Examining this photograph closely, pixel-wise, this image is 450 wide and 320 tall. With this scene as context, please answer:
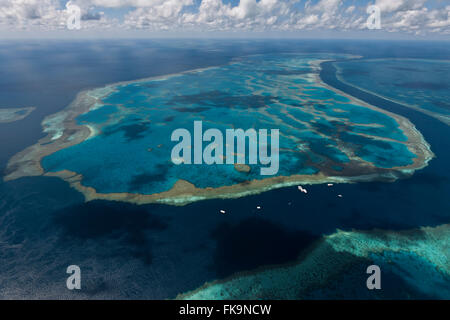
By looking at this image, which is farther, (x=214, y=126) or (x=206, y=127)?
(x=214, y=126)

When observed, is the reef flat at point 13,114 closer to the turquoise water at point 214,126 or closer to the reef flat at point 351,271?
the turquoise water at point 214,126

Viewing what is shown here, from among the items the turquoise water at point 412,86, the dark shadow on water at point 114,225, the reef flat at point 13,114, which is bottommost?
the dark shadow on water at point 114,225

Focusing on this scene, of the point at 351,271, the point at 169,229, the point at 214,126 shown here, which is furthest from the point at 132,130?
the point at 351,271

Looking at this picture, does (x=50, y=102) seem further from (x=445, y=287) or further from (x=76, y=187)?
(x=445, y=287)

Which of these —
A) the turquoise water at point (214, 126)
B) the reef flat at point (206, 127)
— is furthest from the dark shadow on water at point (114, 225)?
the turquoise water at point (214, 126)

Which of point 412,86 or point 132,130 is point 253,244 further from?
point 412,86

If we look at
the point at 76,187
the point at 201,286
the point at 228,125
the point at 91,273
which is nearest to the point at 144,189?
the point at 76,187
